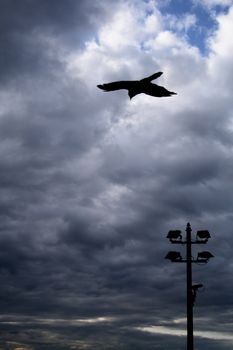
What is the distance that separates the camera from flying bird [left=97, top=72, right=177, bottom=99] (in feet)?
14.5

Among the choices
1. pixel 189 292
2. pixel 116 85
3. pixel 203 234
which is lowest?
pixel 189 292

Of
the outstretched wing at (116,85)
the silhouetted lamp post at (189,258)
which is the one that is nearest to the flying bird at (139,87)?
the outstretched wing at (116,85)

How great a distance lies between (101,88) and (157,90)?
1.98ft

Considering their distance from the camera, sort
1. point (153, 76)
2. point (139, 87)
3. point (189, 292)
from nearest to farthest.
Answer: point (153, 76)
point (139, 87)
point (189, 292)

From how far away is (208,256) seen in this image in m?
19.1

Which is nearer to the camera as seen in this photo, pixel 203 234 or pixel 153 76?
pixel 153 76

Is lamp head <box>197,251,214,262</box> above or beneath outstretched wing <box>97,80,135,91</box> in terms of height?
above

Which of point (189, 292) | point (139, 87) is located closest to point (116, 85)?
point (139, 87)

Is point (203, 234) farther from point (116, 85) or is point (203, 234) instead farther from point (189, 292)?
point (116, 85)

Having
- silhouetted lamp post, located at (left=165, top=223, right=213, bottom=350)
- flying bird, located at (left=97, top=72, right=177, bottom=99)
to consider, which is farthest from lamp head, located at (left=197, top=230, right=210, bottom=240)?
flying bird, located at (left=97, top=72, right=177, bottom=99)

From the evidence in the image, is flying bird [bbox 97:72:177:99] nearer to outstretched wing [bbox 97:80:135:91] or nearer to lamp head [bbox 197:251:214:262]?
outstretched wing [bbox 97:80:135:91]

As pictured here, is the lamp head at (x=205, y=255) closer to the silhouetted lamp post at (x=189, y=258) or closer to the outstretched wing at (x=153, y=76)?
the silhouetted lamp post at (x=189, y=258)

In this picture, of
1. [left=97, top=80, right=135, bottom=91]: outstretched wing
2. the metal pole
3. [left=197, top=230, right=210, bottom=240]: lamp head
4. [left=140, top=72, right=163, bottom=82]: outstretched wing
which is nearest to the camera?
[left=140, top=72, right=163, bottom=82]: outstretched wing

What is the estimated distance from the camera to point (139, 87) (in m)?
4.53
